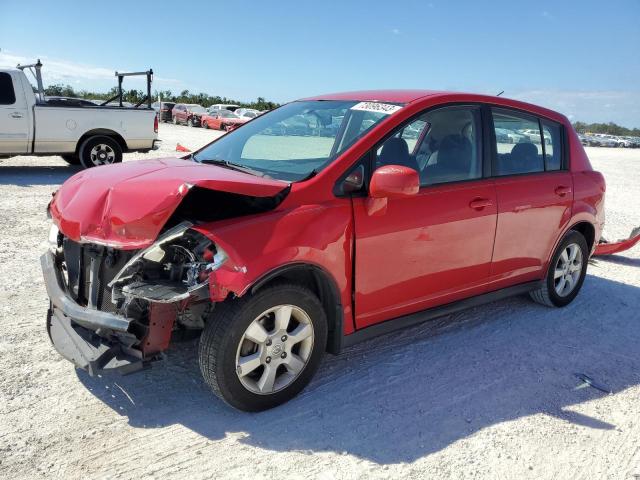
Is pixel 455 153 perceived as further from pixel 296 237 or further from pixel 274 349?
pixel 274 349

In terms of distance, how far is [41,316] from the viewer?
414 centimetres

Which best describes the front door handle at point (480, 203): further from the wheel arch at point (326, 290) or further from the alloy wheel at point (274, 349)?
the alloy wheel at point (274, 349)

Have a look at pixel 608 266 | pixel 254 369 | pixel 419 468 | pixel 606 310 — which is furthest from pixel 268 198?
pixel 608 266

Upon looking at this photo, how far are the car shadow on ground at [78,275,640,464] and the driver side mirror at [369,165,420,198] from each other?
4.07 feet

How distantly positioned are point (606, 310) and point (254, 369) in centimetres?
362

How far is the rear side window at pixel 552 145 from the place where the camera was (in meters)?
4.63

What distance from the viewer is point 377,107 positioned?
3674 millimetres

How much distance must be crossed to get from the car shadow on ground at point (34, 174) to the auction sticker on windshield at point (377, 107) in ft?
27.2

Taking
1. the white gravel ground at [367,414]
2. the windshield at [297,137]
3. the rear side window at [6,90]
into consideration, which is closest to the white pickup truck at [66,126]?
the rear side window at [6,90]

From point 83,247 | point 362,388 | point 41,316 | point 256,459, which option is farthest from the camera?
point 41,316

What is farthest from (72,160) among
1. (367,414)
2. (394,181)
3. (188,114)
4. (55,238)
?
(188,114)

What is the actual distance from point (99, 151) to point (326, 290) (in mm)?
9714

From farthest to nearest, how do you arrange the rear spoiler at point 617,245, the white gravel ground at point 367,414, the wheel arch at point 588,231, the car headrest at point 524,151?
the rear spoiler at point 617,245 < the wheel arch at point 588,231 < the car headrest at point 524,151 < the white gravel ground at point 367,414

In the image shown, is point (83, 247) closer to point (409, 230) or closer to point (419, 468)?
point (409, 230)
